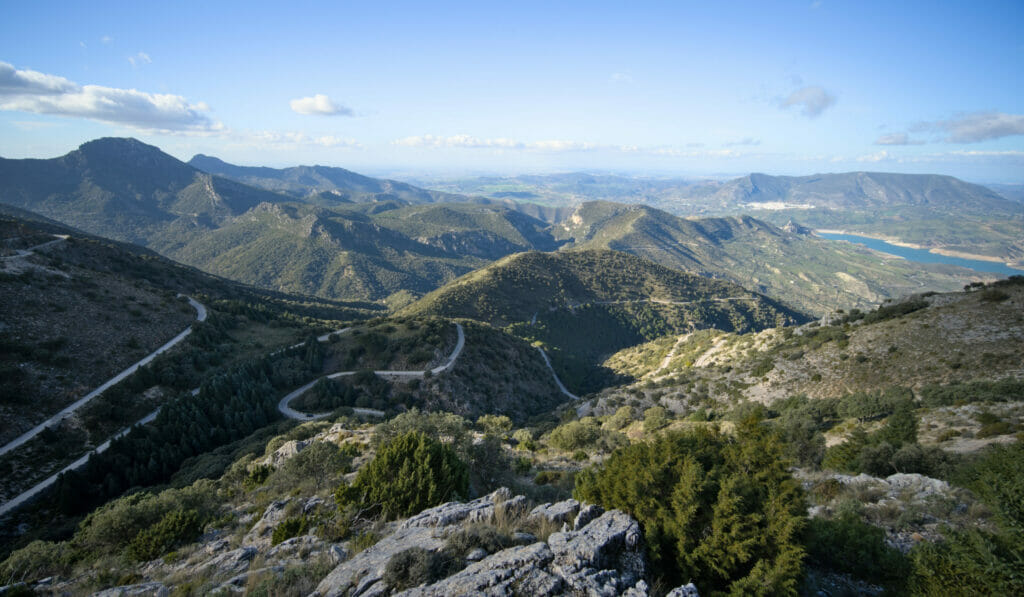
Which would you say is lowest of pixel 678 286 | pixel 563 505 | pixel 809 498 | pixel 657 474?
pixel 678 286

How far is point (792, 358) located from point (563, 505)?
1756 inches

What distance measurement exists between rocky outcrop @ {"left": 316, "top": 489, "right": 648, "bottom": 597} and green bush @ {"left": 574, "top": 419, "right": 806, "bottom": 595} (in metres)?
0.64

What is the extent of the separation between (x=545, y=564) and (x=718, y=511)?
392cm

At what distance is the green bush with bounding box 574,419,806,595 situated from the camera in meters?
7.88

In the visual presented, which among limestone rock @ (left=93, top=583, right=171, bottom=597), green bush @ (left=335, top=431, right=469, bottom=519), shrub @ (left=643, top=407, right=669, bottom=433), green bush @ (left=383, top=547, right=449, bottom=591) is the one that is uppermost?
green bush @ (left=383, top=547, right=449, bottom=591)

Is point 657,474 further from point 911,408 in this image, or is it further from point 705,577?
point 911,408

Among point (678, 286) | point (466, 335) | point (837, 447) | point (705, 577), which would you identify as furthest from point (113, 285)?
point (678, 286)

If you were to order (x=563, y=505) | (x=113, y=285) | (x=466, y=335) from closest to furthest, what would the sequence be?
(x=563, y=505)
(x=113, y=285)
(x=466, y=335)

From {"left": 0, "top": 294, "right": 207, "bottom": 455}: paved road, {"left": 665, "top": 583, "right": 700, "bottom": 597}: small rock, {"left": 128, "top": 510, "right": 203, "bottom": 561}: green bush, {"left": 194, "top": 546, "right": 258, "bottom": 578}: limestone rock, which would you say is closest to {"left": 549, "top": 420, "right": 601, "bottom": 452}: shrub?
{"left": 194, "top": 546, "right": 258, "bottom": 578}: limestone rock

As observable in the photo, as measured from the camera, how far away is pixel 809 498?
15.3 m

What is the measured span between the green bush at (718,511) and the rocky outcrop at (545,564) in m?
0.64

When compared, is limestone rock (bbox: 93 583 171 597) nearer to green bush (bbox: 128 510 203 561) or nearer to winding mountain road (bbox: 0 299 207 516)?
green bush (bbox: 128 510 203 561)

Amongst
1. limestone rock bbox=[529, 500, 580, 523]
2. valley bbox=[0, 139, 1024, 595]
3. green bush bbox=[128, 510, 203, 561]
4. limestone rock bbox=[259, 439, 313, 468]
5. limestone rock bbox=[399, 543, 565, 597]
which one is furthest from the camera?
limestone rock bbox=[259, 439, 313, 468]

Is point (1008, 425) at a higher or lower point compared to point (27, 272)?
lower
